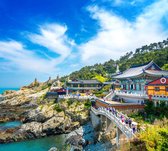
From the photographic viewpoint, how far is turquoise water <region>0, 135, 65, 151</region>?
36.8 m

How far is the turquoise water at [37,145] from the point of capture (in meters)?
36.8

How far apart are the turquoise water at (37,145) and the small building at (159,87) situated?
686 inches

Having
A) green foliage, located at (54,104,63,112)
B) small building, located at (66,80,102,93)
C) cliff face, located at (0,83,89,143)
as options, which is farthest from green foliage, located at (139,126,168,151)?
small building, located at (66,80,102,93)

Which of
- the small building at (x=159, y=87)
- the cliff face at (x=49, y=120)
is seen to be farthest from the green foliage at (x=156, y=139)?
the cliff face at (x=49, y=120)

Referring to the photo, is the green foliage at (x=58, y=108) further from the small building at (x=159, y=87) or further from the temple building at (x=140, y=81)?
the small building at (x=159, y=87)

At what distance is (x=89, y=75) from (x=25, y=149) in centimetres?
6394

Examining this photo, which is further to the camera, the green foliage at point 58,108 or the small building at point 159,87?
the green foliage at point 58,108

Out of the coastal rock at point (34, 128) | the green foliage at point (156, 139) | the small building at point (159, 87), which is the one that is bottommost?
the coastal rock at point (34, 128)

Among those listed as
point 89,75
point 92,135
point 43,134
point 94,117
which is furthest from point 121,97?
point 89,75

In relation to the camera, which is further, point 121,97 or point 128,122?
point 121,97

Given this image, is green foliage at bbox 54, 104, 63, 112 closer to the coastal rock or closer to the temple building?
the coastal rock

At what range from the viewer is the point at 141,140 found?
14148 millimetres

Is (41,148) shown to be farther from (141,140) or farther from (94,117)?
(141,140)

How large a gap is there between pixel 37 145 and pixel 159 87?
914 inches
